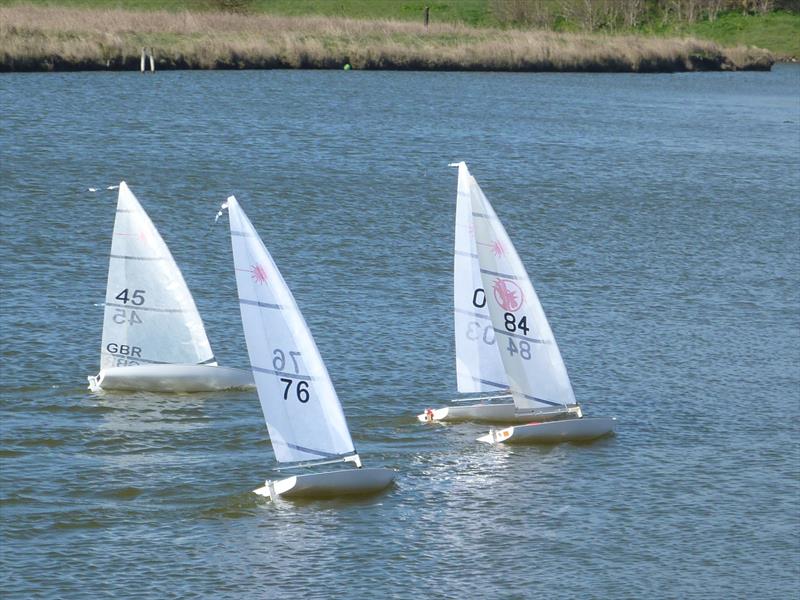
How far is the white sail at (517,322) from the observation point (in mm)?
26719

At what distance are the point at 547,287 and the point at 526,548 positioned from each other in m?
18.6

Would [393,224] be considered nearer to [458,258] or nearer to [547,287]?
[547,287]

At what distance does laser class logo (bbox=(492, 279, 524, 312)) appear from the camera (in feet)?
88.8

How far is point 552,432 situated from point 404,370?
16.9 ft

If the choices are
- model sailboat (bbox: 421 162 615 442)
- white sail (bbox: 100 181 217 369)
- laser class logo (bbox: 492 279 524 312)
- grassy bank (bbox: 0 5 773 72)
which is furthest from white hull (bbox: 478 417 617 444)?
grassy bank (bbox: 0 5 773 72)

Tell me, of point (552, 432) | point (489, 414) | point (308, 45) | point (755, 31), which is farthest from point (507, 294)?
point (755, 31)

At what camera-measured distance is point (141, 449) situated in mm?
26250

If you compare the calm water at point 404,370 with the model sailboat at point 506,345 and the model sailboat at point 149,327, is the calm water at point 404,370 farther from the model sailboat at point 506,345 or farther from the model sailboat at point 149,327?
the model sailboat at point 506,345

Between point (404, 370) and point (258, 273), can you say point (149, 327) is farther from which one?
point (258, 273)

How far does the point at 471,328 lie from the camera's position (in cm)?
2838

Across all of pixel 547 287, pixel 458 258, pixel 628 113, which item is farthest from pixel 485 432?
pixel 628 113

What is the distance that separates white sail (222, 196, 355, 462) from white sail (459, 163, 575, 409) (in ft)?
16.2

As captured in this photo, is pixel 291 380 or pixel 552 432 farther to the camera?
pixel 552 432

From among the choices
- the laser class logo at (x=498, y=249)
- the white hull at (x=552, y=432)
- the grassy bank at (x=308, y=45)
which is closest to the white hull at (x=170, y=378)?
the white hull at (x=552, y=432)
